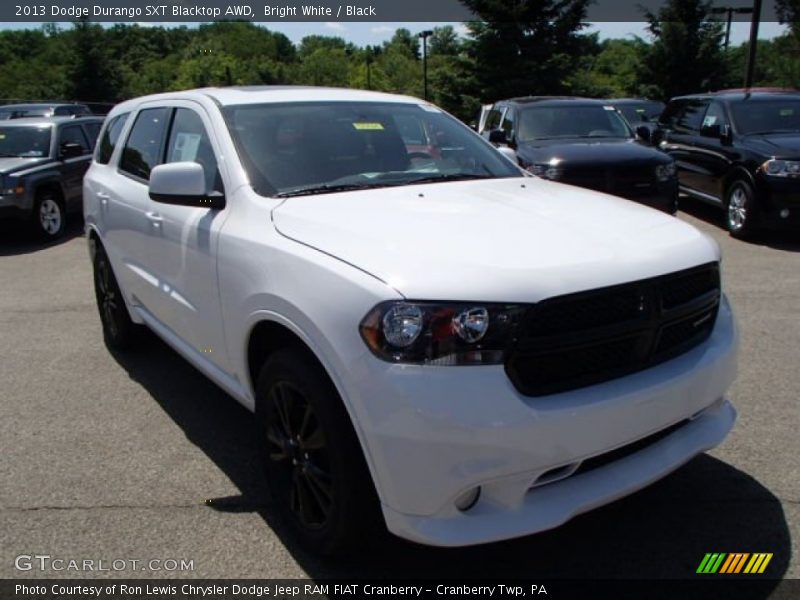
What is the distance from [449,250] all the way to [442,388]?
513 mm

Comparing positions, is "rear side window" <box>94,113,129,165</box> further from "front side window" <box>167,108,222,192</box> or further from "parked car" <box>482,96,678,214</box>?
"parked car" <box>482,96,678,214</box>

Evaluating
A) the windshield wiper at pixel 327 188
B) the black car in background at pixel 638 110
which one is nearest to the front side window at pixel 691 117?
the black car in background at pixel 638 110

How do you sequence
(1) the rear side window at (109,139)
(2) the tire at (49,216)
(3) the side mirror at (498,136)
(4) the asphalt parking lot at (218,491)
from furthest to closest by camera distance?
(2) the tire at (49,216) < (3) the side mirror at (498,136) < (1) the rear side window at (109,139) < (4) the asphalt parking lot at (218,491)

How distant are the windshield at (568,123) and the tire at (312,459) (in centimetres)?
748

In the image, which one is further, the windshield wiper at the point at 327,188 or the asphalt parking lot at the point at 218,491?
the windshield wiper at the point at 327,188

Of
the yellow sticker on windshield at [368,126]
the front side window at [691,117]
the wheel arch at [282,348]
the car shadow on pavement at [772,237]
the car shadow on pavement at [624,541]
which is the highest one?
the front side window at [691,117]

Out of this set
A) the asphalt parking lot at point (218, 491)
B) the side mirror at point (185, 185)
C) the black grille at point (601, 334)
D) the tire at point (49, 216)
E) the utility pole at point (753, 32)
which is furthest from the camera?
the utility pole at point (753, 32)

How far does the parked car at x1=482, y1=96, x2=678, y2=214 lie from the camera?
27.1 ft

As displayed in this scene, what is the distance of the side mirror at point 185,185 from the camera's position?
311 centimetres

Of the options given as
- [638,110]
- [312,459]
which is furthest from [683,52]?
[312,459]

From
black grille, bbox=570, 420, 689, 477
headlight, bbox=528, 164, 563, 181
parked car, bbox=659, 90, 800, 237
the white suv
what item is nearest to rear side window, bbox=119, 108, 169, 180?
the white suv

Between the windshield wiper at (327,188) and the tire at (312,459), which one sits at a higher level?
the windshield wiper at (327,188)

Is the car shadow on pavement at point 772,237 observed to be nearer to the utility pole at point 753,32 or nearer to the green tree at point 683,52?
the utility pole at point 753,32

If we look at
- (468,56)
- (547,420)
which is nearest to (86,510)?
(547,420)
